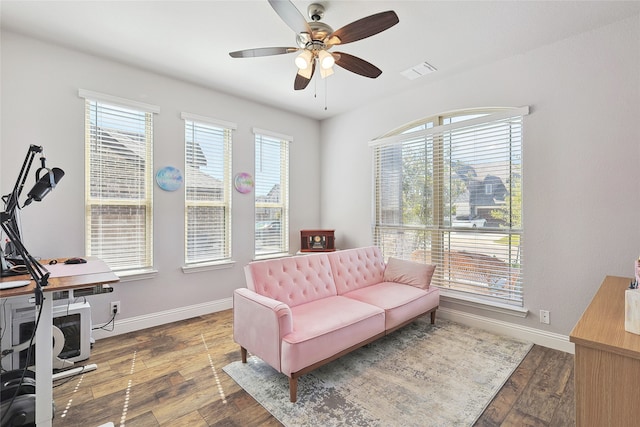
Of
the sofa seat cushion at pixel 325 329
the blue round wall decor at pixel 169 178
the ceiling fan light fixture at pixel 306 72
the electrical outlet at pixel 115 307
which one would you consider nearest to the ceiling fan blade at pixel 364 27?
the ceiling fan light fixture at pixel 306 72

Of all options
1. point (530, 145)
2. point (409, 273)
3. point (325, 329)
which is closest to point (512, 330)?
point (409, 273)

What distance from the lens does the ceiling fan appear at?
1775 mm

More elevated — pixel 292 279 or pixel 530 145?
pixel 530 145

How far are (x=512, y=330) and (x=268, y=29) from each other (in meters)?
3.68

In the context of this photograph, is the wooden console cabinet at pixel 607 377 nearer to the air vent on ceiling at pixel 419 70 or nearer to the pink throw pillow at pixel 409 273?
the pink throw pillow at pixel 409 273

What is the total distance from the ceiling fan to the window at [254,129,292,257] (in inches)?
75.3

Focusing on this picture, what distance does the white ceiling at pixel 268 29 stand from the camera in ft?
7.27

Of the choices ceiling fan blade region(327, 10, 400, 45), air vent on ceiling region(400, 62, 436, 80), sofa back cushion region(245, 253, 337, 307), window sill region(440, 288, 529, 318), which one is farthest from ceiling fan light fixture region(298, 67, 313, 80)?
window sill region(440, 288, 529, 318)

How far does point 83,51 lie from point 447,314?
4.72 m

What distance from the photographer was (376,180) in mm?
4258

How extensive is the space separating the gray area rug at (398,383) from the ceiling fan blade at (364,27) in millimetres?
2457

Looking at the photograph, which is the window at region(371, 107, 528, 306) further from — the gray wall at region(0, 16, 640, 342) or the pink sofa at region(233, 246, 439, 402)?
the pink sofa at region(233, 246, 439, 402)

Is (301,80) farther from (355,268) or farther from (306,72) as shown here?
(355,268)

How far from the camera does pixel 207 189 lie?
3705mm
